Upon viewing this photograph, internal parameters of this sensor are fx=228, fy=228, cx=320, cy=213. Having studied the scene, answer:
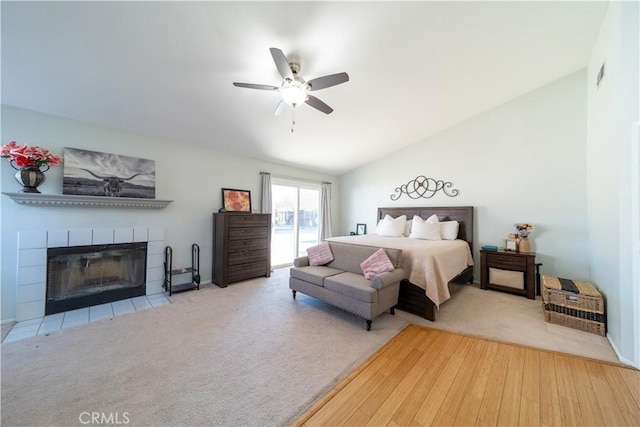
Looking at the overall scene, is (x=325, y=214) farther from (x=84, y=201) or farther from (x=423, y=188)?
(x=84, y=201)

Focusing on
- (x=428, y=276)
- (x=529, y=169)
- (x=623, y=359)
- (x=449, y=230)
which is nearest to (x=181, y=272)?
(x=428, y=276)

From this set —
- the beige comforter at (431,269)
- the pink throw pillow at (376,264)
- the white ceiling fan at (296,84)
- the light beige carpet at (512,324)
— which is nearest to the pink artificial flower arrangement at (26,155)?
the white ceiling fan at (296,84)

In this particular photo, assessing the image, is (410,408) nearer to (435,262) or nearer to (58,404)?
(435,262)

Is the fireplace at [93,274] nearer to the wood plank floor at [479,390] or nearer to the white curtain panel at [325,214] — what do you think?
the wood plank floor at [479,390]

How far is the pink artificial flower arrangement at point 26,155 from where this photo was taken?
2.53 metres

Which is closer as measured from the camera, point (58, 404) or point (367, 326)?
point (58, 404)

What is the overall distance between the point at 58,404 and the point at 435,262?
12.0 ft

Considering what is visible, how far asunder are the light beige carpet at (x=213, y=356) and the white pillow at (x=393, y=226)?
69.0 inches

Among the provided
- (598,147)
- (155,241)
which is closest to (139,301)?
(155,241)

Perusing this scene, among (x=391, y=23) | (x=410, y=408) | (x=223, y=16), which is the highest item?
(x=391, y=23)

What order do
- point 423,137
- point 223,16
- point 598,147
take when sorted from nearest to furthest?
point 223,16 → point 598,147 → point 423,137

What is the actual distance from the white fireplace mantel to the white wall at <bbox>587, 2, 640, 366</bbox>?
548 centimetres

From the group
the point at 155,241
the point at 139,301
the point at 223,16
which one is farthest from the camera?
the point at 155,241

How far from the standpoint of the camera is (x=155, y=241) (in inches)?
146
